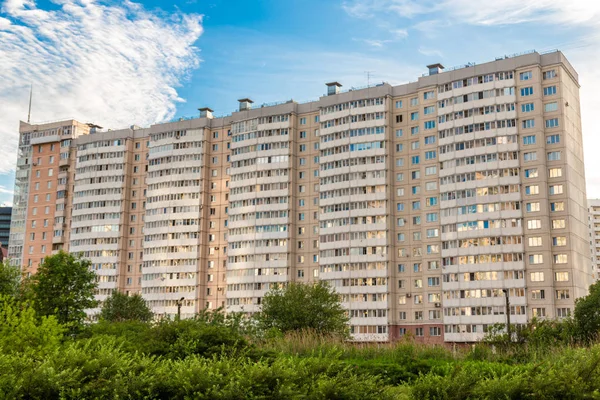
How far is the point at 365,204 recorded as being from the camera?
10681 centimetres

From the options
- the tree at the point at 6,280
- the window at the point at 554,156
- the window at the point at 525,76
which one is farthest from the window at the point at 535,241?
the tree at the point at 6,280

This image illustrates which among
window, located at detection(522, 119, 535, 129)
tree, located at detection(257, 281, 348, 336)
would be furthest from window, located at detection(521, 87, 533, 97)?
tree, located at detection(257, 281, 348, 336)

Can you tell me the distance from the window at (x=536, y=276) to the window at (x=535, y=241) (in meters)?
3.96

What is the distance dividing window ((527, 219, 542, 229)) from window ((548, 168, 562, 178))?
6914mm

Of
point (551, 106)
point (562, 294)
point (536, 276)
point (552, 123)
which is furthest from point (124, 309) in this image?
point (551, 106)

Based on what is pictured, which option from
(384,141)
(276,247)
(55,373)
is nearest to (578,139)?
(384,141)

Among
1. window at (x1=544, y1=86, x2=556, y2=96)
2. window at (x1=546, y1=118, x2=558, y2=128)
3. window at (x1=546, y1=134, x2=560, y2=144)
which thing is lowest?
window at (x1=546, y1=134, x2=560, y2=144)

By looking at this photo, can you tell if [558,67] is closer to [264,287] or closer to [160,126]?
[264,287]

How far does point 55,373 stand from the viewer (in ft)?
51.6

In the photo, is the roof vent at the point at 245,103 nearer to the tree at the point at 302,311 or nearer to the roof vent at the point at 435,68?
the roof vent at the point at 435,68

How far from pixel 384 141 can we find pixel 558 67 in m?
28.4

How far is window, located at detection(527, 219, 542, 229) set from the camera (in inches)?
3620

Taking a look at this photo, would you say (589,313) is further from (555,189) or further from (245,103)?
(245,103)

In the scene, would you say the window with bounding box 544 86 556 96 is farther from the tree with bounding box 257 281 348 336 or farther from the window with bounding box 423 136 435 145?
the tree with bounding box 257 281 348 336
